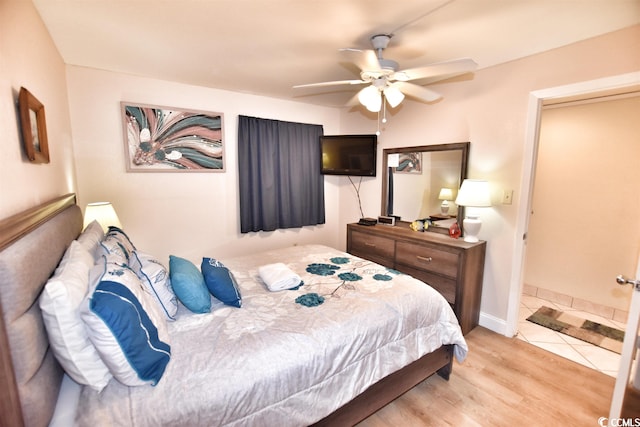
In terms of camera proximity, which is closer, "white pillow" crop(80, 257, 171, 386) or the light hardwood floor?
"white pillow" crop(80, 257, 171, 386)

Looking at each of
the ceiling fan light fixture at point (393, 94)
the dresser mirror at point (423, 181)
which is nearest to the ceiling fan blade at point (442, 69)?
the ceiling fan light fixture at point (393, 94)

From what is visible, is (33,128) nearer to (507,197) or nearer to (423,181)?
(423,181)

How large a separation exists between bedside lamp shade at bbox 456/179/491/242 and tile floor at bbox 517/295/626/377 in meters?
1.02

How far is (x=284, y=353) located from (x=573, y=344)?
2.71 meters

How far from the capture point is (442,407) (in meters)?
1.84

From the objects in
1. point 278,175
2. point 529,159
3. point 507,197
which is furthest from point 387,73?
point 278,175

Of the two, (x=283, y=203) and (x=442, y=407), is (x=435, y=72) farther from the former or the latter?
(x=283, y=203)

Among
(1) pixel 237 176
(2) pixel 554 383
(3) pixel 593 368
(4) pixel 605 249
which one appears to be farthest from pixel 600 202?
(1) pixel 237 176

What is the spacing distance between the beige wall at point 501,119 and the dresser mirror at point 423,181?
125mm

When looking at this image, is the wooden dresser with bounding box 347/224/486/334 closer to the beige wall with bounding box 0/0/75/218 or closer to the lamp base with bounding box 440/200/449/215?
the lamp base with bounding box 440/200/449/215

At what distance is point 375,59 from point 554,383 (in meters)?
2.56

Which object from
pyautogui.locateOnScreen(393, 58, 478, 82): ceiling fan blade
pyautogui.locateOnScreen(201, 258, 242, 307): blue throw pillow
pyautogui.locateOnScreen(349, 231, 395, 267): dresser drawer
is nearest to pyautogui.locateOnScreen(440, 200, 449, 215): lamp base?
pyautogui.locateOnScreen(349, 231, 395, 267): dresser drawer

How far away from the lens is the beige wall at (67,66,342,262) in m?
2.59

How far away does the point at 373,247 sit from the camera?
10.8 feet
